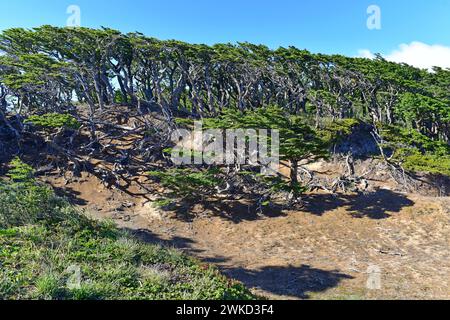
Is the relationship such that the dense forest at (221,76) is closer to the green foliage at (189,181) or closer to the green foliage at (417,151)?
the green foliage at (417,151)

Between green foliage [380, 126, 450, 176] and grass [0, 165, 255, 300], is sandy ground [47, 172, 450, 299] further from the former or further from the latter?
grass [0, 165, 255, 300]

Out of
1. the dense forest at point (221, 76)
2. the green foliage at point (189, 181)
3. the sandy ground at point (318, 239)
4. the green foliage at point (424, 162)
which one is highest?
the dense forest at point (221, 76)

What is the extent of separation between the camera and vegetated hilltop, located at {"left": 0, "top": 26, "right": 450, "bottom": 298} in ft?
59.0

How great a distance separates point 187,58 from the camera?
31062 millimetres

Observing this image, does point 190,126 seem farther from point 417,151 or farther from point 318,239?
point 417,151

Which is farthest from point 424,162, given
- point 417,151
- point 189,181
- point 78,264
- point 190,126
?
point 78,264

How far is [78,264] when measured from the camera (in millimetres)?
7996

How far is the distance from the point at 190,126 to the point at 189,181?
7807mm

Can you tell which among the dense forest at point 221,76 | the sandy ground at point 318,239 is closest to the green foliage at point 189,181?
the sandy ground at point 318,239

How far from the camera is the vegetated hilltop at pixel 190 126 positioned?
17984 mm

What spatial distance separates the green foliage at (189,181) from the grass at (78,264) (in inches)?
257

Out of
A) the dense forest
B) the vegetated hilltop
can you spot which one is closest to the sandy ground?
the vegetated hilltop
